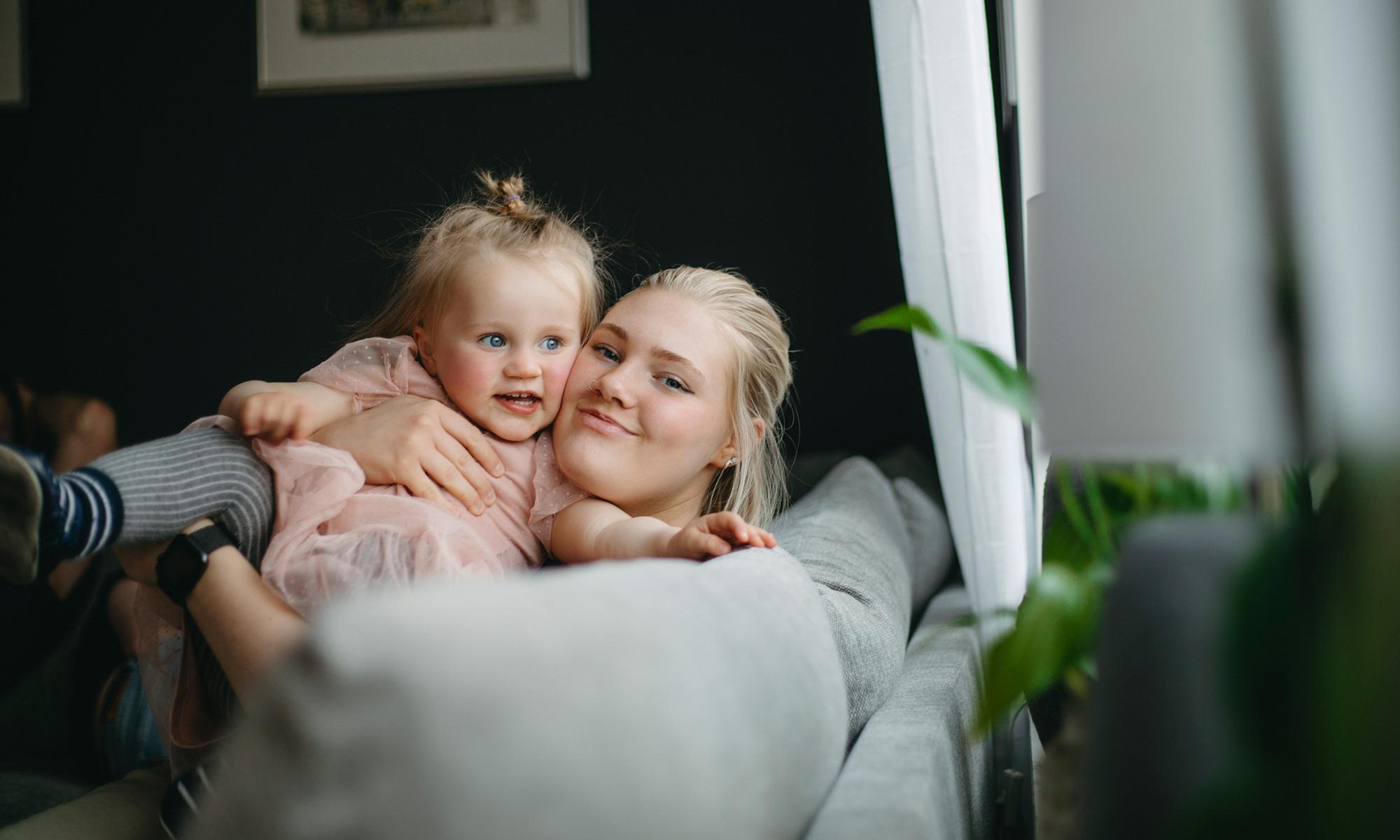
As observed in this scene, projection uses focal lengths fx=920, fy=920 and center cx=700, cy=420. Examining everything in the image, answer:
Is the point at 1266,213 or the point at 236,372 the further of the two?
the point at 236,372

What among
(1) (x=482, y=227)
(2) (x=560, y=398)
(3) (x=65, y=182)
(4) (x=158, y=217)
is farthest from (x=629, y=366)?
(3) (x=65, y=182)

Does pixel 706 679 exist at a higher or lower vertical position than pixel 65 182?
lower

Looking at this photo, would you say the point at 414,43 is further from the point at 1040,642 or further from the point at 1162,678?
the point at 1162,678

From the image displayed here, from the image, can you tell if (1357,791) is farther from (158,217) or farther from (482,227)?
(158,217)

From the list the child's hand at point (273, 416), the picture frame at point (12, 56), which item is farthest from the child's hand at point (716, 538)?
the picture frame at point (12, 56)

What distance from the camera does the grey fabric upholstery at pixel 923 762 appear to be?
629 millimetres

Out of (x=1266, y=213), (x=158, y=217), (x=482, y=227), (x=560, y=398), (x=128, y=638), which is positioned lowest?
(x=128, y=638)

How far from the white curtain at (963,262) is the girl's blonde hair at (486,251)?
0.49 metres

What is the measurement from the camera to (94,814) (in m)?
1.01

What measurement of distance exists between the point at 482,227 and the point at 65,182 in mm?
2425

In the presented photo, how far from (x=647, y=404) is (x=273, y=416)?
457mm

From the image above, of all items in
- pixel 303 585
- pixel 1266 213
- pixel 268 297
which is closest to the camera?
pixel 1266 213

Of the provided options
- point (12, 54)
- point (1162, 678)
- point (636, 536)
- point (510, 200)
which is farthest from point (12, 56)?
point (1162, 678)

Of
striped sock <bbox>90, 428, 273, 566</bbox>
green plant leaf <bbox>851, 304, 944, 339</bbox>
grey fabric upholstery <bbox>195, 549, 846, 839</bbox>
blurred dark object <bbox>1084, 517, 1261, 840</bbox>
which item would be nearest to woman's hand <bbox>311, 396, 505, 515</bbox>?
striped sock <bbox>90, 428, 273, 566</bbox>
